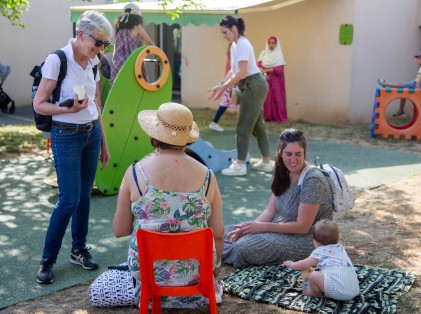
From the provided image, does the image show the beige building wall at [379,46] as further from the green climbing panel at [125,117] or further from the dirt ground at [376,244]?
the green climbing panel at [125,117]

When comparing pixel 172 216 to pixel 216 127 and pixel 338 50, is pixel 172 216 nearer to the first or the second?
pixel 216 127

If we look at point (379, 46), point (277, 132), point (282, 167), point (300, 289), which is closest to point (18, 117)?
point (277, 132)

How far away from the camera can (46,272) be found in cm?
361

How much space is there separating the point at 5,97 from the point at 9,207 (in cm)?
720

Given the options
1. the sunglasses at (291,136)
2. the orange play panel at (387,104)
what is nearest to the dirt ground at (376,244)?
the sunglasses at (291,136)

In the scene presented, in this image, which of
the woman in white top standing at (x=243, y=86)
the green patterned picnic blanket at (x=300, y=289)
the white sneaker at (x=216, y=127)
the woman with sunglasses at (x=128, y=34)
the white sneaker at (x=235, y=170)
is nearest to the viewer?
the green patterned picnic blanket at (x=300, y=289)

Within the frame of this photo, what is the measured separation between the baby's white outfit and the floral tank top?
0.82 m

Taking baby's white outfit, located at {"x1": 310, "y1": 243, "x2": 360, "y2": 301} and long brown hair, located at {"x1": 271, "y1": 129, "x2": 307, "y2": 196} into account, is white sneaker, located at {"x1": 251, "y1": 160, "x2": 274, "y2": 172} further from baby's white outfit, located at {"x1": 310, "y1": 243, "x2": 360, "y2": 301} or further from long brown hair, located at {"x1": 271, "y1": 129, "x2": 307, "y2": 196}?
baby's white outfit, located at {"x1": 310, "y1": 243, "x2": 360, "y2": 301}

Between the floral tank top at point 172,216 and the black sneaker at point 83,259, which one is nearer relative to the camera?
the floral tank top at point 172,216

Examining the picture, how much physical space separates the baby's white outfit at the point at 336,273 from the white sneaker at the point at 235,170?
325 cm

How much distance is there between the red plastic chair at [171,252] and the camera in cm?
261

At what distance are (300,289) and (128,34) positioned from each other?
331 cm

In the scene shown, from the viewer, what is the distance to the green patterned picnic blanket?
10.7 ft

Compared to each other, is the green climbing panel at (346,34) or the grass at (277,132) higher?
the green climbing panel at (346,34)
